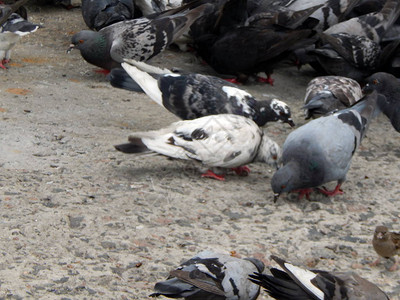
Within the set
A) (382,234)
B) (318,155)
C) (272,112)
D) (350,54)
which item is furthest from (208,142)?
(350,54)

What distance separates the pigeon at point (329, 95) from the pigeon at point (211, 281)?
3.13m

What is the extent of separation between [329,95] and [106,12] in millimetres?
3533

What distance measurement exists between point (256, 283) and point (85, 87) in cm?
464

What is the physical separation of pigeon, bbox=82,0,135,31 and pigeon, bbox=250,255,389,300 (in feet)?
19.8

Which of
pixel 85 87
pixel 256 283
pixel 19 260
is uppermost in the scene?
pixel 256 283

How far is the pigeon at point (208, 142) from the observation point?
5.31m

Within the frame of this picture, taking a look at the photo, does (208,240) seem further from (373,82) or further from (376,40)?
(376,40)

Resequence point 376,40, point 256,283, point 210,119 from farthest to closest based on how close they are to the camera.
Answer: point 376,40
point 210,119
point 256,283

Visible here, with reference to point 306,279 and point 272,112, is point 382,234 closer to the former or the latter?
point 306,279

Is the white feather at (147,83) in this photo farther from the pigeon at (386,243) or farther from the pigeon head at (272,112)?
the pigeon at (386,243)

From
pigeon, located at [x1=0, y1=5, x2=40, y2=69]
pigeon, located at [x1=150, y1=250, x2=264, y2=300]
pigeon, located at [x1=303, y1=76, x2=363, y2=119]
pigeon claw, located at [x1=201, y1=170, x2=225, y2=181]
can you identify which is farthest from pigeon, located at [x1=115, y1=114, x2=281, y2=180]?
pigeon, located at [x1=0, y1=5, x2=40, y2=69]

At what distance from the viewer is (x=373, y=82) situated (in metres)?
7.17

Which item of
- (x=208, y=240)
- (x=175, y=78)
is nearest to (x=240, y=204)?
(x=208, y=240)

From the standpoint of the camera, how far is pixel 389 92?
7.02 meters
